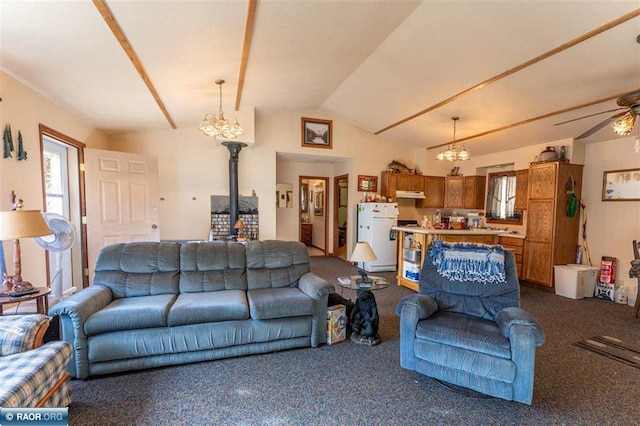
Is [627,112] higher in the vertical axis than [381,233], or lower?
higher

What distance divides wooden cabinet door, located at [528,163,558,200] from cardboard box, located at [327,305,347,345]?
4.04 m

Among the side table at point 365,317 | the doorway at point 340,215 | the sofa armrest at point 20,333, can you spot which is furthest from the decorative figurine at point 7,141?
the doorway at point 340,215

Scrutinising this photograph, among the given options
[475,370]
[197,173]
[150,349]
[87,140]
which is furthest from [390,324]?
[87,140]

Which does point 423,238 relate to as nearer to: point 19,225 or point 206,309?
point 206,309

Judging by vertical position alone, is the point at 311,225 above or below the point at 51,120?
below

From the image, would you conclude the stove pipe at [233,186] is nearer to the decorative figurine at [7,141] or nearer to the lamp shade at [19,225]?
the decorative figurine at [7,141]

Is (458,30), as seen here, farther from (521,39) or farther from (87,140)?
(87,140)

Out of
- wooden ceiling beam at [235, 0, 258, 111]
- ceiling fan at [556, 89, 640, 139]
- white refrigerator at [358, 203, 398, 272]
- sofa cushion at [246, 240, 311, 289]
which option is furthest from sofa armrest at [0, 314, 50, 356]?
white refrigerator at [358, 203, 398, 272]

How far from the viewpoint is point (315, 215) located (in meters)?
8.60

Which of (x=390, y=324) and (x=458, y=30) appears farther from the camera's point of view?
(x=390, y=324)

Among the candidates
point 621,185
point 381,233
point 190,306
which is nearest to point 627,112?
point 621,185

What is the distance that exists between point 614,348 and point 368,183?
4582mm

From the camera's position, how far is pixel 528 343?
1861 mm

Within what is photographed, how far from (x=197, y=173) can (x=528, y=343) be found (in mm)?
5482
